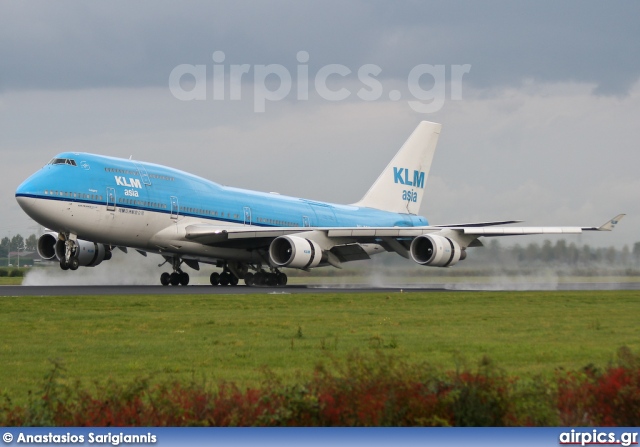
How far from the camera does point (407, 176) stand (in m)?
56.9

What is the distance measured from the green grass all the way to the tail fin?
24.2 meters

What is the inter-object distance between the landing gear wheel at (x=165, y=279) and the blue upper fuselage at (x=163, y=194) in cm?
414

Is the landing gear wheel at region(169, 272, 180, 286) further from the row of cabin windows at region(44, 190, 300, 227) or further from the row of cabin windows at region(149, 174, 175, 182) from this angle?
the row of cabin windows at region(149, 174, 175, 182)

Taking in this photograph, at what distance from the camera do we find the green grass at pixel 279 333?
49.3ft

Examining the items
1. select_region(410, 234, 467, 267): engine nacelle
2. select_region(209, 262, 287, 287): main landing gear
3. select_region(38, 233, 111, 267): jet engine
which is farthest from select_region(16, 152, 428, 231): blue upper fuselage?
select_region(410, 234, 467, 267): engine nacelle

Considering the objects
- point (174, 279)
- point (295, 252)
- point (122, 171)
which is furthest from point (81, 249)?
point (295, 252)

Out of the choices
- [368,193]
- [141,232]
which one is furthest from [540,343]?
[368,193]

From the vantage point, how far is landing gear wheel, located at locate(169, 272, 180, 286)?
1778 inches

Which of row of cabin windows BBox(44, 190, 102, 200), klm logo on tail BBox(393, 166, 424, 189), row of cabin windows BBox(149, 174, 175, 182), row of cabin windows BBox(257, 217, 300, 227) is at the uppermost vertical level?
klm logo on tail BBox(393, 166, 424, 189)

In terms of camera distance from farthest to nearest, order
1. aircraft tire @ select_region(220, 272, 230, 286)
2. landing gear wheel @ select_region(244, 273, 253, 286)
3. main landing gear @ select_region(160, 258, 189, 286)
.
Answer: aircraft tire @ select_region(220, 272, 230, 286)
main landing gear @ select_region(160, 258, 189, 286)
landing gear wheel @ select_region(244, 273, 253, 286)

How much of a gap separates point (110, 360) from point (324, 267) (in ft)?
111

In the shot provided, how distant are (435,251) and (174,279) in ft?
40.6

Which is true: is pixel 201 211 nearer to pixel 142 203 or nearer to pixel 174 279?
pixel 142 203

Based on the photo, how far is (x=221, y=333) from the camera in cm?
2016
